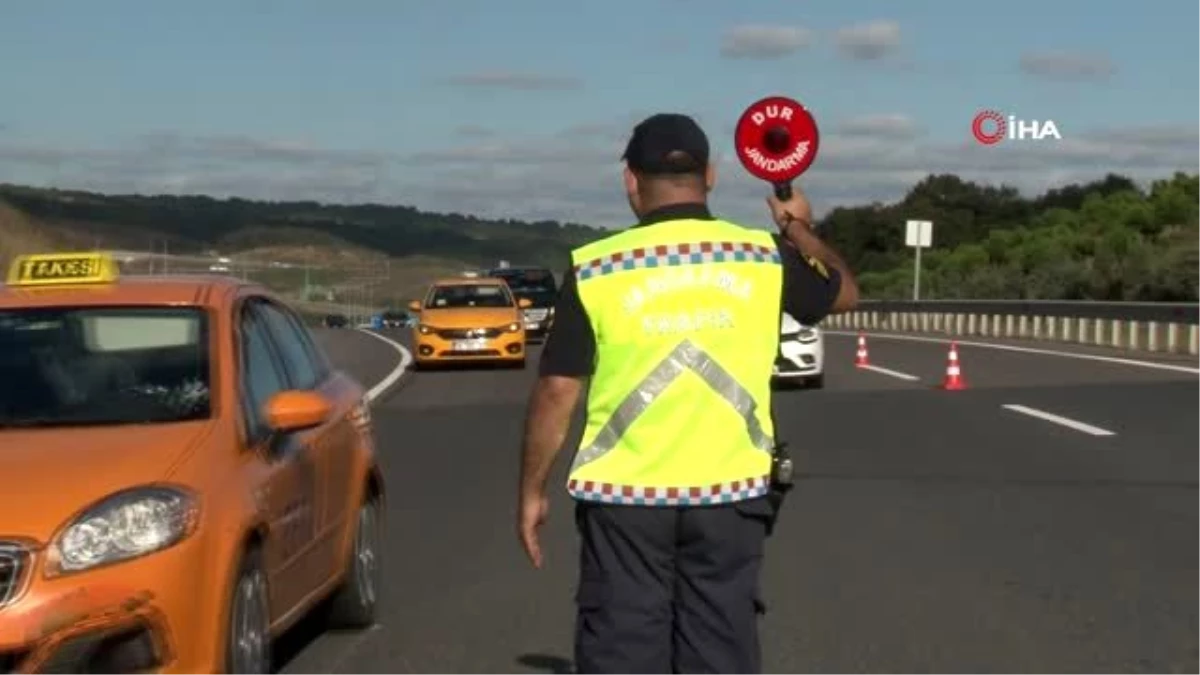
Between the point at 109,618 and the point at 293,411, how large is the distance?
1.27m

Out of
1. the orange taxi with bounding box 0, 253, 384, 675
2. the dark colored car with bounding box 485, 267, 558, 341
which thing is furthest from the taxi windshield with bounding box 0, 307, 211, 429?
the dark colored car with bounding box 485, 267, 558, 341

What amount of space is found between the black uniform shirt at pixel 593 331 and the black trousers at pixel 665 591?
362 mm

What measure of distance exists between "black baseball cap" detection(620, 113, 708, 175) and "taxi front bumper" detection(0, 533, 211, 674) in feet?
6.76

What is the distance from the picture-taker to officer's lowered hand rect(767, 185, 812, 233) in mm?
5391

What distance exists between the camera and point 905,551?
11.4 m

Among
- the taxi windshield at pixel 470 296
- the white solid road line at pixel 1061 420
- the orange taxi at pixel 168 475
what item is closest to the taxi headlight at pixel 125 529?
the orange taxi at pixel 168 475

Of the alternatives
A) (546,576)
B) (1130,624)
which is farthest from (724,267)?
(546,576)

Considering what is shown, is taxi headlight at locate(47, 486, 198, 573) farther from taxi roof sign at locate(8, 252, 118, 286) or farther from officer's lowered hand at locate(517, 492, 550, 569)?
taxi roof sign at locate(8, 252, 118, 286)

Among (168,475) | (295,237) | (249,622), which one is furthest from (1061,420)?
(295,237)

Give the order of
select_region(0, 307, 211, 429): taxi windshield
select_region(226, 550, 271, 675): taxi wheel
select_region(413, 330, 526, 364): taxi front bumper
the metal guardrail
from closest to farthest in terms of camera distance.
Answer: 1. select_region(226, 550, 271, 675): taxi wheel
2. select_region(0, 307, 211, 429): taxi windshield
3. select_region(413, 330, 526, 364): taxi front bumper
4. the metal guardrail

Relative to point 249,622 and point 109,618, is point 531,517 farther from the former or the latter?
point 249,622

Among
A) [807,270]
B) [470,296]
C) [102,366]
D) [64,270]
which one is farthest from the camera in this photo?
[470,296]

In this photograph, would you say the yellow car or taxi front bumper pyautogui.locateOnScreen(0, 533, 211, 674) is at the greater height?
taxi front bumper pyautogui.locateOnScreen(0, 533, 211, 674)

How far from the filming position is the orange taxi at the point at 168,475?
20.1ft
